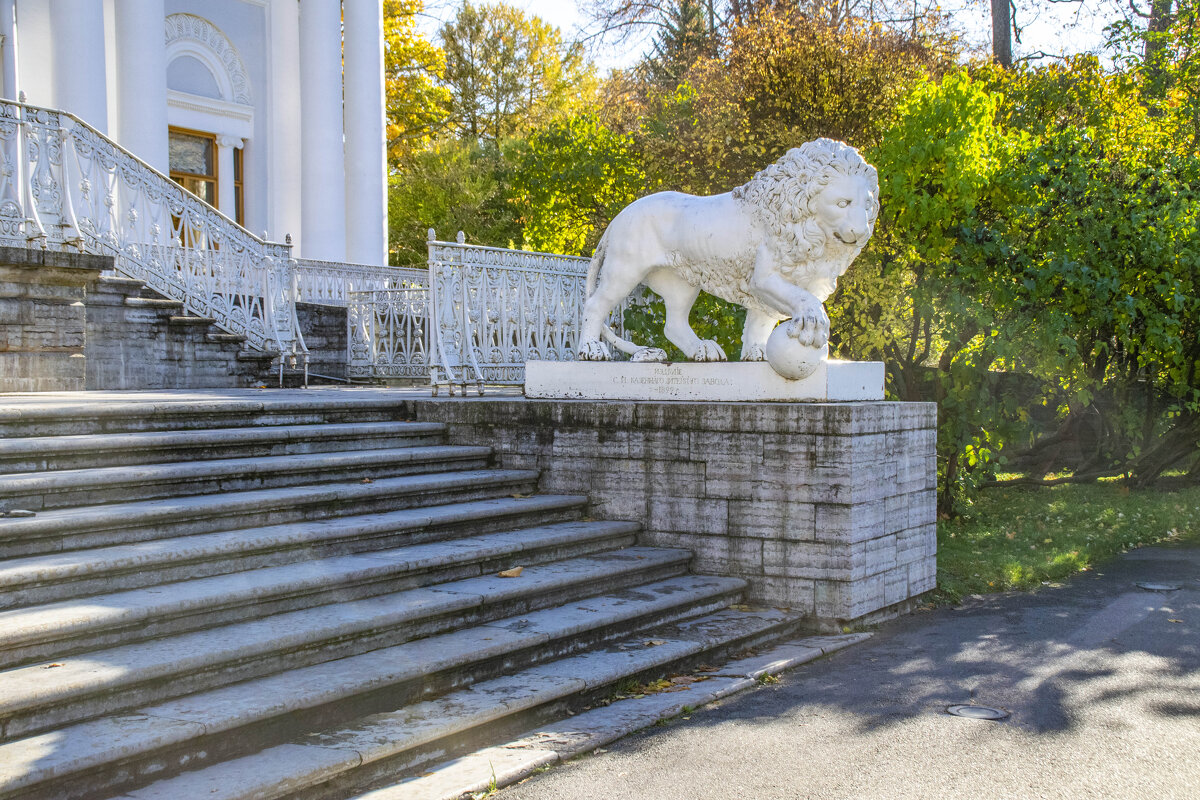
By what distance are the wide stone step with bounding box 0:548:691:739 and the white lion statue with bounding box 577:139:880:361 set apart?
2.12 m

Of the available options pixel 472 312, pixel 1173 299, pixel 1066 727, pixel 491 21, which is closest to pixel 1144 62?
pixel 1173 299

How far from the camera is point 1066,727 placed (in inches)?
171

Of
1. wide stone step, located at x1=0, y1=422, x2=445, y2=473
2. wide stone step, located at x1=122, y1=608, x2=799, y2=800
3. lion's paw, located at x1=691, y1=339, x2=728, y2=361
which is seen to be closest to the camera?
wide stone step, located at x1=122, y1=608, x2=799, y2=800

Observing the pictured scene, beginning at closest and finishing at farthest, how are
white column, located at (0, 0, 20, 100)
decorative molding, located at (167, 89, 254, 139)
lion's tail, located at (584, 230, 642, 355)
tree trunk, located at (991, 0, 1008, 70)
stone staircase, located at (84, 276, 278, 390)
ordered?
lion's tail, located at (584, 230, 642, 355) < stone staircase, located at (84, 276, 278, 390) < white column, located at (0, 0, 20, 100) < tree trunk, located at (991, 0, 1008, 70) < decorative molding, located at (167, 89, 254, 139)

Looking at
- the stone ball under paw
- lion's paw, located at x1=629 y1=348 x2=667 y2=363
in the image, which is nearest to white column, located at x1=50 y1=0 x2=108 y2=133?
lion's paw, located at x1=629 y1=348 x2=667 y2=363

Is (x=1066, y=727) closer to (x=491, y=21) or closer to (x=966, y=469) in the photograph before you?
(x=966, y=469)

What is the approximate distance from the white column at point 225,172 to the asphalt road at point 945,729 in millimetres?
17578

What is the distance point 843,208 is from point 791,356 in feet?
3.24

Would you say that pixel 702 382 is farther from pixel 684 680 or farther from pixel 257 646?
pixel 257 646

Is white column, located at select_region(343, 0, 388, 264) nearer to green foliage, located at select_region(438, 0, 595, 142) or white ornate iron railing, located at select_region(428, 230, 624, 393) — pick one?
white ornate iron railing, located at select_region(428, 230, 624, 393)

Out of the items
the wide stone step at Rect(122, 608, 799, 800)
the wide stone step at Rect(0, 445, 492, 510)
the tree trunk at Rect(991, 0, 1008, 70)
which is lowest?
the wide stone step at Rect(122, 608, 799, 800)

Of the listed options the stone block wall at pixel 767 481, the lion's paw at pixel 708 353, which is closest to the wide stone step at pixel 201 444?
the stone block wall at pixel 767 481

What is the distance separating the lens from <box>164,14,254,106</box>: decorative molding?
1972 cm

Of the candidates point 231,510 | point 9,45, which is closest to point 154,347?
point 231,510
